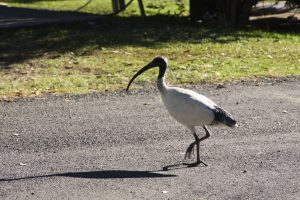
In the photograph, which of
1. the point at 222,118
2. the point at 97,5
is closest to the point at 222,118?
the point at 222,118

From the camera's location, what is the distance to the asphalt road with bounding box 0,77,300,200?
613 centimetres

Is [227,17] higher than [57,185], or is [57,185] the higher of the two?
[57,185]

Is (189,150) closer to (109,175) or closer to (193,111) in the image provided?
(193,111)

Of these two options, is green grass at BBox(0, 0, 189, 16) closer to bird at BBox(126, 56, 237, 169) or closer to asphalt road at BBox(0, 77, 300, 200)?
asphalt road at BBox(0, 77, 300, 200)

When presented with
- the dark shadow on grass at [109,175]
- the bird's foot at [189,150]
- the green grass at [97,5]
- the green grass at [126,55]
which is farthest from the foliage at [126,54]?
the green grass at [97,5]

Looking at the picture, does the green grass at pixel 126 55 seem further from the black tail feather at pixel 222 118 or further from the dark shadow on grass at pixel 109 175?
the black tail feather at pixel 222 118

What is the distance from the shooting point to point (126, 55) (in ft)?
43.3

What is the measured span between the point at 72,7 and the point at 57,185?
1883 cm

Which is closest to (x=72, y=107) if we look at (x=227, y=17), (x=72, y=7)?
(x=227, y=17)

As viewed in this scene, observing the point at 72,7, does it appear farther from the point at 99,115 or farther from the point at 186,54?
the point at 99,115

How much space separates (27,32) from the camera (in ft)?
50.6

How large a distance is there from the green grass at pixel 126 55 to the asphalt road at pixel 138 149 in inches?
41.0

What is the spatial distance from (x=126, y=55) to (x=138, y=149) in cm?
593

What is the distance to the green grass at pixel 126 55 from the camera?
1104cm
